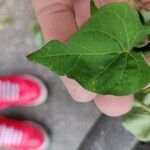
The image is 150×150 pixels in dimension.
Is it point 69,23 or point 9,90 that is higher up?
point 69,23

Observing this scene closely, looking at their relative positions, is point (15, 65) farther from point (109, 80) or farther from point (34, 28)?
point (109, 80)

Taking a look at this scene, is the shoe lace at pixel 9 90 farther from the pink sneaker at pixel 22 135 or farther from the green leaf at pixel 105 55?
the green leaf at pixel 105 55

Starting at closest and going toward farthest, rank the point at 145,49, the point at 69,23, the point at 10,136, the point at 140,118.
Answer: the point at 145,49 < the point at 69,23 < the point at 140,118 < the point at 10,136

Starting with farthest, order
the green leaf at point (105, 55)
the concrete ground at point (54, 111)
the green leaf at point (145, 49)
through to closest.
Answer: the concrete ground at point (54, 111) < the green leaf at point (145, 49) < the green leaf at point (105, 55)

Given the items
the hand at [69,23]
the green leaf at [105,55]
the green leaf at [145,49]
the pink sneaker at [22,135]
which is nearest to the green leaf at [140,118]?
the hand at [69,23]

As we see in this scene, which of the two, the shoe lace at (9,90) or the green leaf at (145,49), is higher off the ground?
the green leaf at (145,49)

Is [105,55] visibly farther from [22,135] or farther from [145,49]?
[22,135]

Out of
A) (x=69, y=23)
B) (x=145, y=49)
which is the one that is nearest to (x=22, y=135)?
(x=69, y=23)

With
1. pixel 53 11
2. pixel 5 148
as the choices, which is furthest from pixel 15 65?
pixel 53 11
